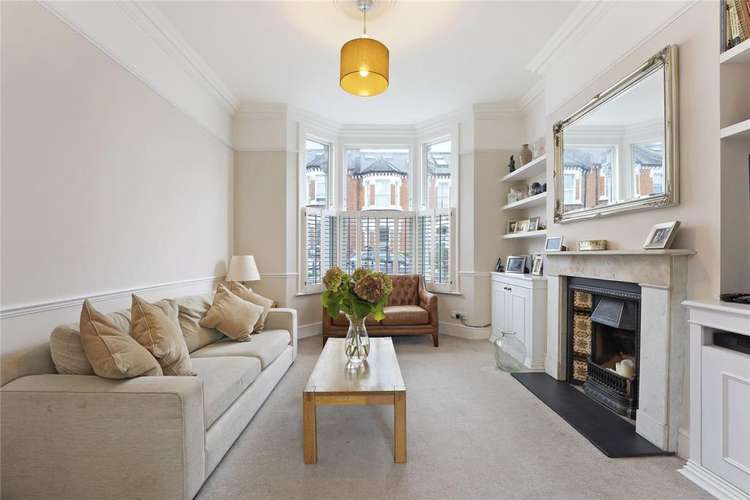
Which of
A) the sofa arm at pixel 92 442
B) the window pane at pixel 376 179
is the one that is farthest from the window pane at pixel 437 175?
the sofa arm at pixel 92 442

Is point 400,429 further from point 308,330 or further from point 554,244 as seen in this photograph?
point 308,330

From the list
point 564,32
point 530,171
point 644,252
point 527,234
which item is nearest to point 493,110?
point 530,171

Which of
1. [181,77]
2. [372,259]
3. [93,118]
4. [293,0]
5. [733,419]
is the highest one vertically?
[293,0]

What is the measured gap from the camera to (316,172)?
5367mm

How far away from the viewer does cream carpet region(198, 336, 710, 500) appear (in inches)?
70.3

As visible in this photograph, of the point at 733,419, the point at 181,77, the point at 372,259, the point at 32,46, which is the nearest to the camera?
the point at 733,419

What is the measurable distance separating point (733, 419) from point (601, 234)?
1.47 metres

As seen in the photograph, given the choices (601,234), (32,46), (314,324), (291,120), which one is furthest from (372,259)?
(32,46)

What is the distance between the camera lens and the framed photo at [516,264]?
4.27 m

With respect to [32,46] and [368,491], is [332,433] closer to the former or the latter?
[368,491]

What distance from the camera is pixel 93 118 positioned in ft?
7.85

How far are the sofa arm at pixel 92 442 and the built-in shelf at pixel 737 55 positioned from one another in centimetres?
316

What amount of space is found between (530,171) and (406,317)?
2.35 m

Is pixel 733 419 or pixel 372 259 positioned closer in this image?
pixel 733 419
